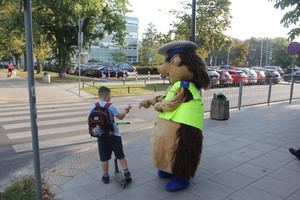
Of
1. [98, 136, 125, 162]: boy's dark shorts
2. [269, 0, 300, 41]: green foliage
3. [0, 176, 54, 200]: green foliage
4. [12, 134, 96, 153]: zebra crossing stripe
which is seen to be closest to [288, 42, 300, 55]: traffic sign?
[269, 0, 300, 41]: green foliage

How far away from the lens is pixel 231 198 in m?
3.46

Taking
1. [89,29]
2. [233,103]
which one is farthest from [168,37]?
[233,103]

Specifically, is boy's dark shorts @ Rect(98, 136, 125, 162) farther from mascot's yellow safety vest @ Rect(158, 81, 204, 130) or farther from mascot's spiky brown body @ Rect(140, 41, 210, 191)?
mascot's yellow safety vest @ Rect(158, 81, 204, 130)

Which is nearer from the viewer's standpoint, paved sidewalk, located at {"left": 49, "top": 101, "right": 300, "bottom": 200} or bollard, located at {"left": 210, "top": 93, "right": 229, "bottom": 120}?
paved sidewalk, located at {"left": 49, "top": 101, "right": 300, "bottom": 200}

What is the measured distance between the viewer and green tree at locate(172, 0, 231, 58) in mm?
22875

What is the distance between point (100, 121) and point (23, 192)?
1411 millimetres

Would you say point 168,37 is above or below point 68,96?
above

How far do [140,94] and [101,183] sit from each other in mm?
12204

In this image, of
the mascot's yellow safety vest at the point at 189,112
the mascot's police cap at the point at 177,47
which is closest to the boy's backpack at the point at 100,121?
the mascot's yellow safety vest at the point at 189,112

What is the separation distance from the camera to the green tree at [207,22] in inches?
901

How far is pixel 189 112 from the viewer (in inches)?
139

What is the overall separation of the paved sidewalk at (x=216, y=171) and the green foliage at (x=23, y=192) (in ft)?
0.53

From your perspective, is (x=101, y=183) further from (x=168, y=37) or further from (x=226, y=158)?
(x=168, y=37)

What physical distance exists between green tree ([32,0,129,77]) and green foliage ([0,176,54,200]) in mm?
18354
